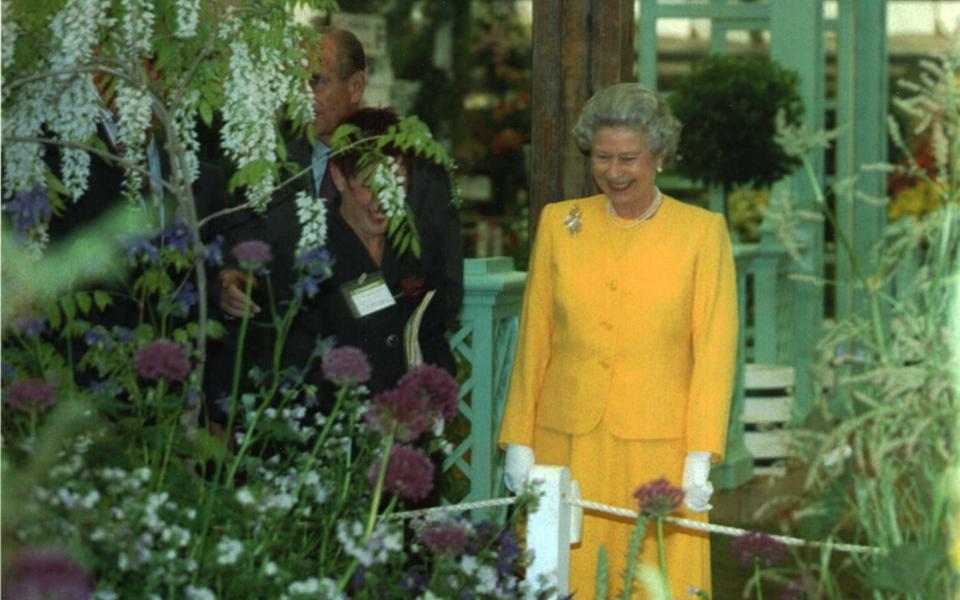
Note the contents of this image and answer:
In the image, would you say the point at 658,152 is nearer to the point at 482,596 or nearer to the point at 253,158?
the point at 253,158

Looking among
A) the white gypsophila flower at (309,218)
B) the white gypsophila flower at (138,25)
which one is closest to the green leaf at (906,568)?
the white gypsophila flower at (309,218)

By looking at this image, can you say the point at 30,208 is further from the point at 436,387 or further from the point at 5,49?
the point at 436,387

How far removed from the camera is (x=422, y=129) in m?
3.17

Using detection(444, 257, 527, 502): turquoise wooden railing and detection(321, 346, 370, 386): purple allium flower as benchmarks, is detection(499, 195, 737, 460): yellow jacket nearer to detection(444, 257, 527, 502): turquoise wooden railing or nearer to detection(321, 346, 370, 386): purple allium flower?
detection(444, 257, 527, 502): turquoise wooden railing

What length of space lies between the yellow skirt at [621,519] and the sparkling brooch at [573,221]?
40cm

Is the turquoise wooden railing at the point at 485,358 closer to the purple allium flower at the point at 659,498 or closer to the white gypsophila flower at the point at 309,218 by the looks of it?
the white gypsophila flower at the point at 309,218

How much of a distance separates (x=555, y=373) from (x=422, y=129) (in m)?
0.95

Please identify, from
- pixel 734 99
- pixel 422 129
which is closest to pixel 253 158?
pixel 422 129

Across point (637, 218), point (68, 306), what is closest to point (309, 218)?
point (68, 306)

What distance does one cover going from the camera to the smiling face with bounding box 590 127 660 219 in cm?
380

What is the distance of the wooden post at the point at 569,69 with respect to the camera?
4387 millimetres

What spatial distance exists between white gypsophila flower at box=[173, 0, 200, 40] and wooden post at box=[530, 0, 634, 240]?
4.53 ft

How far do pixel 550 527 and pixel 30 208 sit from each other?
990 millimetres

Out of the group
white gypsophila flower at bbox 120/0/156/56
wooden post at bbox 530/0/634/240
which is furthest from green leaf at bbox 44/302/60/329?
wooden post at bbox 530/0/634/240
